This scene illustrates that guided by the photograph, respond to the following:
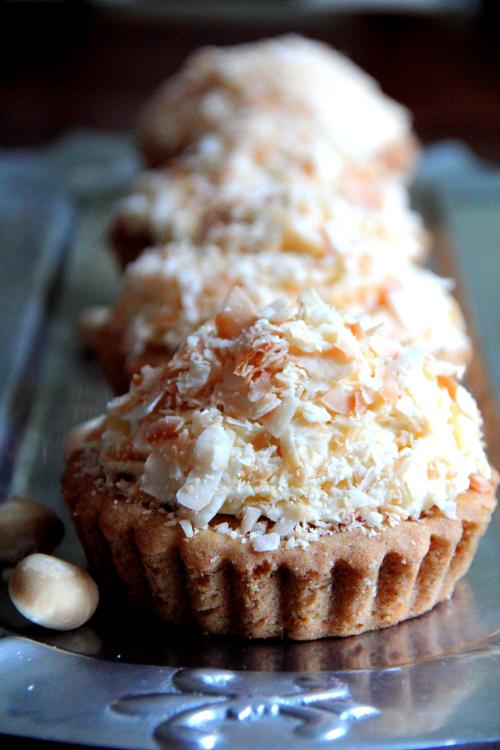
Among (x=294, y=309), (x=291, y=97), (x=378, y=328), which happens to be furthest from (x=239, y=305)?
(x=291, y=97)

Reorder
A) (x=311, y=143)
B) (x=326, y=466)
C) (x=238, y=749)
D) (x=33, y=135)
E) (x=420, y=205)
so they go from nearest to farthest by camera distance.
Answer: (x=238, y=749) < (x=326, y=466) < (x=311, y=143) < (x=420, y=205) < (x=33, y=135)

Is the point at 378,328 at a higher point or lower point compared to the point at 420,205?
higher

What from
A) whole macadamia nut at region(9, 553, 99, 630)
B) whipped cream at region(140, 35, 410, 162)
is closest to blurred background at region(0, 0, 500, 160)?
whipped cream at region(140, 35, 410, 162)

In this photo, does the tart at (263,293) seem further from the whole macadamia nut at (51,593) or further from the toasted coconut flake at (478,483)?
Result: the whole macadamia nut at (51,593)

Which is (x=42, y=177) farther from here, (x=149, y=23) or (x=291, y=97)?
(x=149, y=23)

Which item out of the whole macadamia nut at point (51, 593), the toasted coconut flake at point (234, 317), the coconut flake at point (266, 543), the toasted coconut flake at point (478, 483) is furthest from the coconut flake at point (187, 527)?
the toasted coconut flake at point (478, 483)
